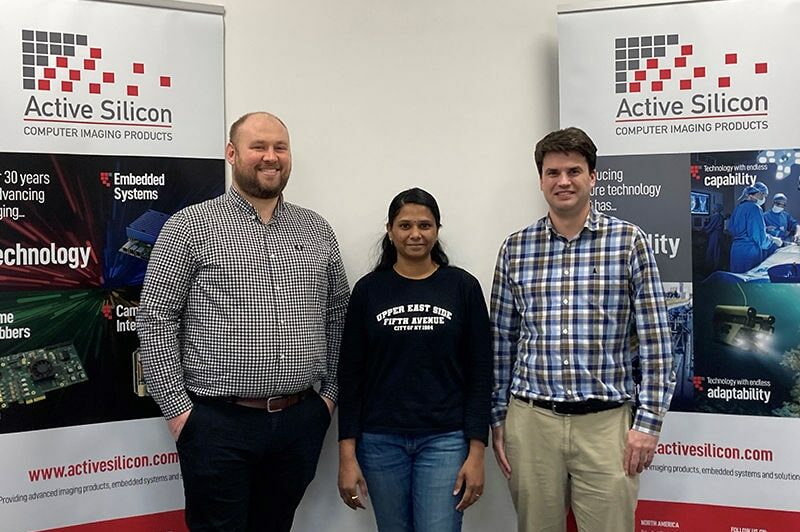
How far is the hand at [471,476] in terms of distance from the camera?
7.13ft

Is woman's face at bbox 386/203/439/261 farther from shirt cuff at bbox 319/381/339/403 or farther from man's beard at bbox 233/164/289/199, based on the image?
shirt cuff at bbox 319/381/339/403

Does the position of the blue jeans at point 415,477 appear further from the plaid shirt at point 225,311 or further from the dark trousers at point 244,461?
the plaid shirt at point 225,311

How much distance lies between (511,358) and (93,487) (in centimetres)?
158

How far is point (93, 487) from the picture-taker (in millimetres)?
2365

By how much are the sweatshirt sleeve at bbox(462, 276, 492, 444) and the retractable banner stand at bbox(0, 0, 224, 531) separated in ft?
3.76

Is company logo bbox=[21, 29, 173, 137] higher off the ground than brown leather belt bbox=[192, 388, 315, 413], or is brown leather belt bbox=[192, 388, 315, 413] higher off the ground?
company logo bbox=[21, 29, 173, 137]

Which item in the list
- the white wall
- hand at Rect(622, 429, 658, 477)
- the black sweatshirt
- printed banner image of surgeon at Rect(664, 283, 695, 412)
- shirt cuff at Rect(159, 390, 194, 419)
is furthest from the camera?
the white wall

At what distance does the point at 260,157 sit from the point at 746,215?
1747mm

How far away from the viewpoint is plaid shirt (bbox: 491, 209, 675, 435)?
1956 mm

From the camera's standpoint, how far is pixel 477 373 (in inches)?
85.9

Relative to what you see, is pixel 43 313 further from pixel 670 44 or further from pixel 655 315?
pixel 670 44

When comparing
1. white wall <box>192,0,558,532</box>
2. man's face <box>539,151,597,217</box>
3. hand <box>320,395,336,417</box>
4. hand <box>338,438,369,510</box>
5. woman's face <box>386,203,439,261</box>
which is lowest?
hand <box>338,438,369,510</box>

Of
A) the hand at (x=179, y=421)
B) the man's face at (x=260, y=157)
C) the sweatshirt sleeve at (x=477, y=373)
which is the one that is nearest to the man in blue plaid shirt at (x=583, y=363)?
the sweatshirt sleeve at (x=477, y=373)

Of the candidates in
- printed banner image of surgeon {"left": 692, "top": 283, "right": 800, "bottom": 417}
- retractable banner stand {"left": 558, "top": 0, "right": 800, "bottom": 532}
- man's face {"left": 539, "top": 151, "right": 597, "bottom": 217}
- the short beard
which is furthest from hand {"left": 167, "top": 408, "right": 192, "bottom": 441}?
printed banner image of surgeon {"left": 692, "top": 283, "right": 800, "bottom": 417}
